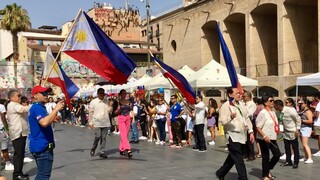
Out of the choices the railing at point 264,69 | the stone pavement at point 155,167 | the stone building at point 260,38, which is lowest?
the stone pavement at point 155,167

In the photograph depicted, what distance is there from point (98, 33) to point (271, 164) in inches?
204

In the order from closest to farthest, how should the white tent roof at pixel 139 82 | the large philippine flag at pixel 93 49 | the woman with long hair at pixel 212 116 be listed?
the large philippine flag at pixel 93 49 < the woman with long hair at pixel 212 116 < the white tent roof at pixel 139 82

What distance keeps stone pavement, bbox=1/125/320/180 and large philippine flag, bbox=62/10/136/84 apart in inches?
89.5

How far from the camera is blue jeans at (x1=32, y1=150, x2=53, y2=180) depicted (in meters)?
5.71

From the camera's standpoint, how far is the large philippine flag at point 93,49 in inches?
386

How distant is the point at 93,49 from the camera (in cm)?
984

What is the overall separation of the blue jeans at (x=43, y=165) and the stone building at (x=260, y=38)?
21.3 metres

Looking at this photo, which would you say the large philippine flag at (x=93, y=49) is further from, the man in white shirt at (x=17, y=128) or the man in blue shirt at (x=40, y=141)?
the man in blue shirt at (x=40, y=141)

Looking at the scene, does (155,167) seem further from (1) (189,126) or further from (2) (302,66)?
(2) (302,66)

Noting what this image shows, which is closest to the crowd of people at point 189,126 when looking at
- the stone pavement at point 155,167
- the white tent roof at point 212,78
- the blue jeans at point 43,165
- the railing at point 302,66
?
the blue jeans at point 43,165

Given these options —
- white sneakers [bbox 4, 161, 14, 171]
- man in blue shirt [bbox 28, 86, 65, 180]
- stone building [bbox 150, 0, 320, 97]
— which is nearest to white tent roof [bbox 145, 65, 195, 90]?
stone building [bbox 150, 0, 320, 97]

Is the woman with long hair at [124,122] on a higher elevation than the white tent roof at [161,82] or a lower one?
lower

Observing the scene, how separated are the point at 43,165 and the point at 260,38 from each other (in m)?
26.4

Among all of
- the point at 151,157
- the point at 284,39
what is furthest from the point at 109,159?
the point at 284,39
